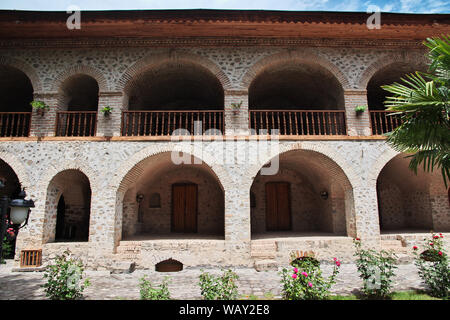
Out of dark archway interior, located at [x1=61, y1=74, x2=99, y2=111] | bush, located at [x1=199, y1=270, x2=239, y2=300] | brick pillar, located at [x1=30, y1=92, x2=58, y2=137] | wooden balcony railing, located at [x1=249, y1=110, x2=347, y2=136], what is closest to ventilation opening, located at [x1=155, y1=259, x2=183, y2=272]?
bush, located at [x1=199, y1=270, x2=239, y2=300]

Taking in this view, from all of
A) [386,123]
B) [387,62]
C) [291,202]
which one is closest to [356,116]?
[386,123]

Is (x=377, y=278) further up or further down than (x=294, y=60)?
further down

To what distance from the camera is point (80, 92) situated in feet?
32.6

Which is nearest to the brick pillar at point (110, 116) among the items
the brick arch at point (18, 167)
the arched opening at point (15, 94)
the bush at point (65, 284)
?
the brick arch at point (18, 167)

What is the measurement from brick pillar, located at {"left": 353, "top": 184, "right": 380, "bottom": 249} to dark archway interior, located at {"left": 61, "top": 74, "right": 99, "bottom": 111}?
9.38 m

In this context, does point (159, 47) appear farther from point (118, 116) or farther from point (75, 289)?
point (75, 289)

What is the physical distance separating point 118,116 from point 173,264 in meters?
4.82

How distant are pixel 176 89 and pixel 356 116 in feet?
21.9

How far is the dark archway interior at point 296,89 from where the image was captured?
9.47m

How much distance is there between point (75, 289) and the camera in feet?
16.5

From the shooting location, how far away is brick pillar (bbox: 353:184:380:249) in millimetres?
8102

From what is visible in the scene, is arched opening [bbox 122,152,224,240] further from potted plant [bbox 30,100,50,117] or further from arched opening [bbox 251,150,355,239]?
potted plant [bbox 30,100,50,117]

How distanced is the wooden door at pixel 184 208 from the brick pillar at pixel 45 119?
4.84 meters

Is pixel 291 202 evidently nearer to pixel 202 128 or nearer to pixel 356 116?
pixel 356 116
